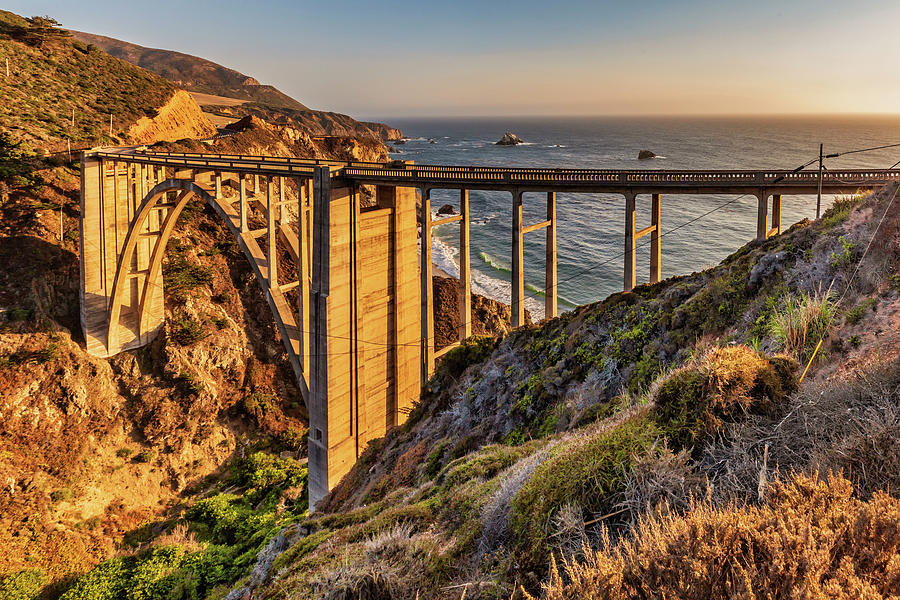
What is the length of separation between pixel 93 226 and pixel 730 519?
34747 millimetres

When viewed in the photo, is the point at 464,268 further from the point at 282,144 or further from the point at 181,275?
the point at 282,144

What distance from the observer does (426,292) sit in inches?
776

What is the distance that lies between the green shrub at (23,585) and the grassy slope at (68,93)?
95.8ft

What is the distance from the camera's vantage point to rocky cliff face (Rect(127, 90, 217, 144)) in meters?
45.0

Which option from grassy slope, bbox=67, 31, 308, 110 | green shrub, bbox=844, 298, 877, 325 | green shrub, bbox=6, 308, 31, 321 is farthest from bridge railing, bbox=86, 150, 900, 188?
grassy slope, bbox=67, 31, 308, 110

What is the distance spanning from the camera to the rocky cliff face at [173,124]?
44994 mm

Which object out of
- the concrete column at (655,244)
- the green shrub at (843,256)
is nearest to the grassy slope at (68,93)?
the concrete column at (655,244)

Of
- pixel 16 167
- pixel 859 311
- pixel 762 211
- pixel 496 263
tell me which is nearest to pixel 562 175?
pixel 762 211

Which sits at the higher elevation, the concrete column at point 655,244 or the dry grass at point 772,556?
the concrete column at point 655,244

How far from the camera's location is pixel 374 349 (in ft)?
69.7

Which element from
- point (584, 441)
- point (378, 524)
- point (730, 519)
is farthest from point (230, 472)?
point (730, 519)

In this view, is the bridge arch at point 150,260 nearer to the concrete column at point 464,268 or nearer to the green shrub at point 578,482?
the concrete column at point 464,268

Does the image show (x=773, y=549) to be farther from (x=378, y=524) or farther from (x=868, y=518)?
(x=378, y=524)

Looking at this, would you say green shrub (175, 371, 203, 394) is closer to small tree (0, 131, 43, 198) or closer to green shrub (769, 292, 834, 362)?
small tree (0, 131, 43, 198)
